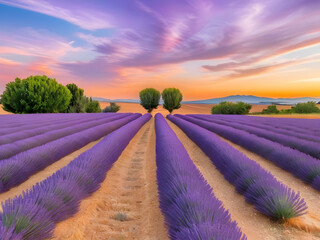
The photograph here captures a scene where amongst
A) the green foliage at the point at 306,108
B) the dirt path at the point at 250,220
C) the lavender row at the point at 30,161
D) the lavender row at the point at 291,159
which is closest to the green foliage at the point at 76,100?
the lavender row at the point at 30,161

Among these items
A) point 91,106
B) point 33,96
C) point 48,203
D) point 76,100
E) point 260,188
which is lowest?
point 260,188

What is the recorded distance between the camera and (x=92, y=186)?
3006mm

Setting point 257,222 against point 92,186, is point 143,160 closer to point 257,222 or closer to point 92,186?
point 92,186

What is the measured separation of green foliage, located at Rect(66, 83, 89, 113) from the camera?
40953mm

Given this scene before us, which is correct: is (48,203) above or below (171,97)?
below

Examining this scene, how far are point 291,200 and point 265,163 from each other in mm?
2650

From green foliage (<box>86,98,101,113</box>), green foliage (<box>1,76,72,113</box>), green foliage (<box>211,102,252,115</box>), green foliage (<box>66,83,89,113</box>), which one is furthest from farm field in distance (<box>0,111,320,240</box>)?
green foliage (<box>86,98,101,113</box>)

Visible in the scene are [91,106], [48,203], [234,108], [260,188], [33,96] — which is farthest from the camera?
[91,106]

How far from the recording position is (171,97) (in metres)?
44.3

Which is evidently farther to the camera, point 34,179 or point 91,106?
point 91,106

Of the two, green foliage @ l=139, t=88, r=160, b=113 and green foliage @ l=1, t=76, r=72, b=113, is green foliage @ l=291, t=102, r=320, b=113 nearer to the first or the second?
green foliage @ l=139, t=88, r=160, b=113

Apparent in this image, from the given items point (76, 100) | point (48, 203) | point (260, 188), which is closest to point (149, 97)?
point (76, 100)

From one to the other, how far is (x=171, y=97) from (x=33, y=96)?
2525 cm

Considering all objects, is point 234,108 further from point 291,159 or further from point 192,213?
point 192,213
